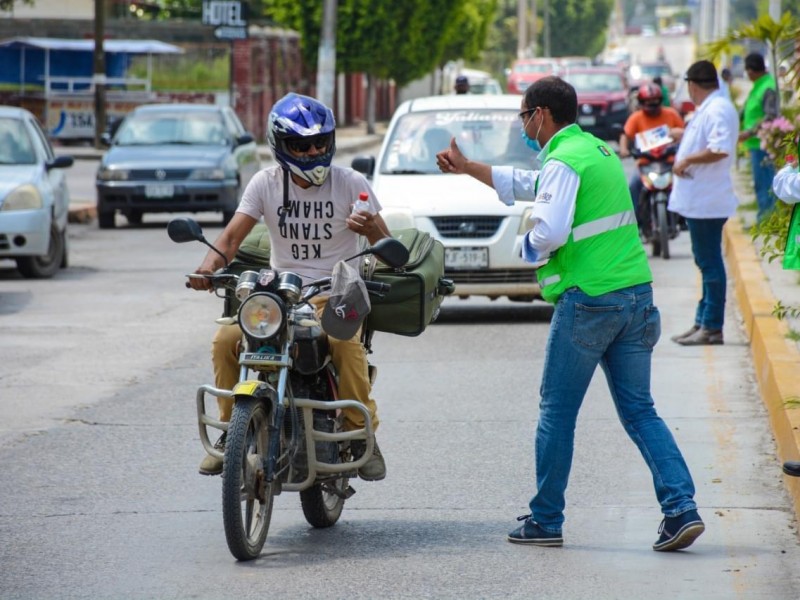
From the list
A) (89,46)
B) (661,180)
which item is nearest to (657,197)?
(661,180)

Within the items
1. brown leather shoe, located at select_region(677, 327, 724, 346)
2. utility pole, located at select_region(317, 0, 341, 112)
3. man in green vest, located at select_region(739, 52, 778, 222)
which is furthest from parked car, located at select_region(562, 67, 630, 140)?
brown leather shoe, located at select_region(677, 327, 724, 346)

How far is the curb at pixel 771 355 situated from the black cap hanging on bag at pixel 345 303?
211 cm

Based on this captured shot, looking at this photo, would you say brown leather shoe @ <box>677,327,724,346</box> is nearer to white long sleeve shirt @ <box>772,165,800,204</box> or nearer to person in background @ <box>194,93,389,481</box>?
white long sleeve shirt @ <box>772,165,800,204</box>

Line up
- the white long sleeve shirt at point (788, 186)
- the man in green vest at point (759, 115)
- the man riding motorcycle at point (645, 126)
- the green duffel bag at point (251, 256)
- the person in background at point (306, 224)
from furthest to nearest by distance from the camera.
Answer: the man in green vest at point (759, 115) < the man riding motorcycle at point (645, 126) < the green duffel bag at point (251, 256) < the white long sleeve shirt at point (788, 186) < the person in background at point (306, 224)

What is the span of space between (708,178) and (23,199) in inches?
303

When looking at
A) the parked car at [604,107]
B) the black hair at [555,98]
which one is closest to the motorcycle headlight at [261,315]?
the black hair at [555,98]

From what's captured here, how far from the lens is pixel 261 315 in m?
6.04

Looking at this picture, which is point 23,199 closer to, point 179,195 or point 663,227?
point 179,195

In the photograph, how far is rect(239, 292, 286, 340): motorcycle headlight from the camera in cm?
602

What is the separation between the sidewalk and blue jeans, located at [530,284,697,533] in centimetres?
1800

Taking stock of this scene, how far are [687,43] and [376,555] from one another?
13729 cm

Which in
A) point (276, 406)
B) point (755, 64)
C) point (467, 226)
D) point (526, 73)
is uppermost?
point (755, 64)

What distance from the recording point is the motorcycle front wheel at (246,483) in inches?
230

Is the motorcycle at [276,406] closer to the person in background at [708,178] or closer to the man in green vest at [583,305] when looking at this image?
the man in green vest at [583,305]
